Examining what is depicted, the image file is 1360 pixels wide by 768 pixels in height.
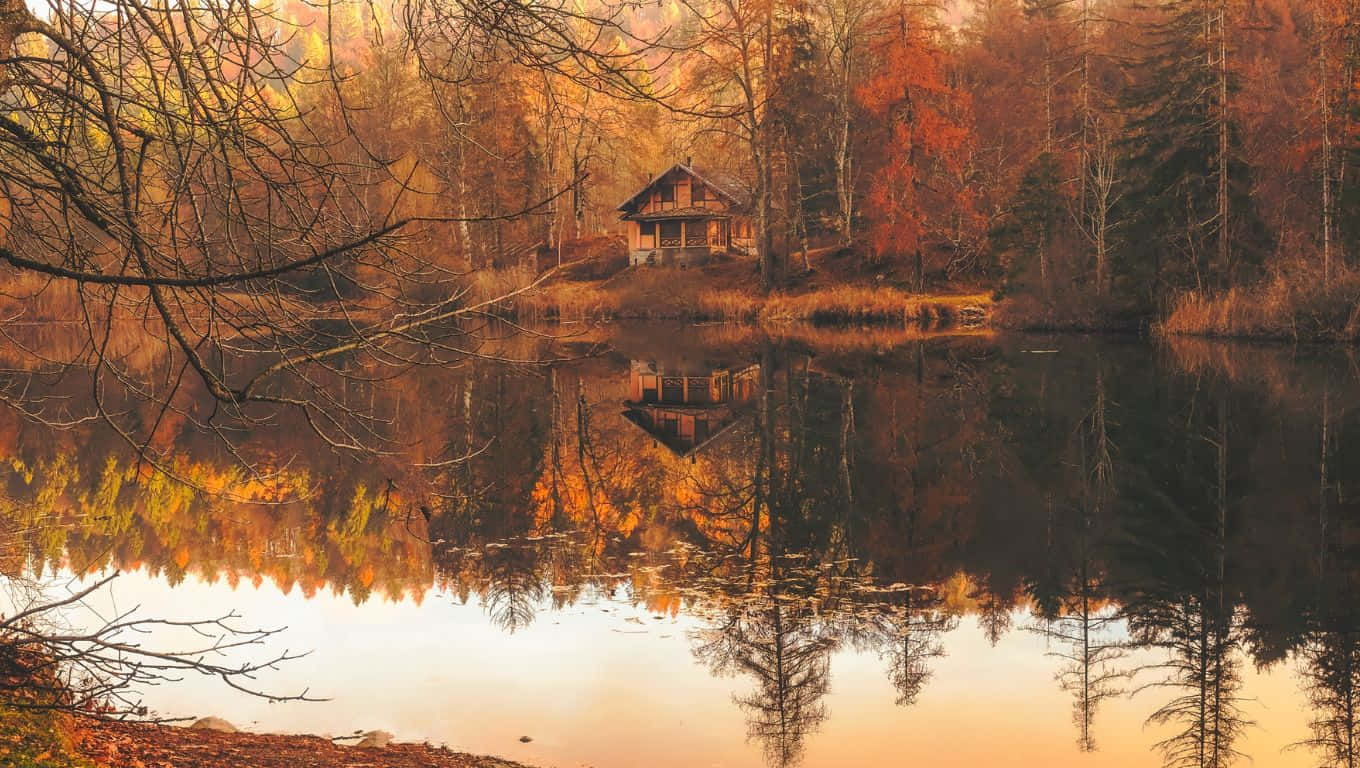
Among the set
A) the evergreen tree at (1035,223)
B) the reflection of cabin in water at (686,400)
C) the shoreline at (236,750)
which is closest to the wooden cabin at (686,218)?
the evergreen tree at (1035,223)

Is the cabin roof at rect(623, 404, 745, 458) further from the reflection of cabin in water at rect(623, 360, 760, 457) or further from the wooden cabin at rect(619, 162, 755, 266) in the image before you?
the wooden cabin at rect(619, 162, 755, 266)

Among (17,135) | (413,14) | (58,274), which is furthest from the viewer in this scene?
(413,14)

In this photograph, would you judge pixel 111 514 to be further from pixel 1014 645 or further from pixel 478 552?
pixel 1014 645

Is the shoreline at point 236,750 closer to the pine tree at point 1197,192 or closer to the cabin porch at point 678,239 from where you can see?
the pine tree at point 1197,192

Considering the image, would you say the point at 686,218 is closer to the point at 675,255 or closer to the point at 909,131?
the point at 675,255

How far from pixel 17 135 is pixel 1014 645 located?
7.35 meters

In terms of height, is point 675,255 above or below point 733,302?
above

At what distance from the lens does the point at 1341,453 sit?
15.7 m

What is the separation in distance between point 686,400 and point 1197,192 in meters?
19.4

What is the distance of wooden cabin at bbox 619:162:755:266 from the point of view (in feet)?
197

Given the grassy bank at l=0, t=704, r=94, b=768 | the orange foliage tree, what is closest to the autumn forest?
the grassy bank at l=0, t=704, r=94, b=768

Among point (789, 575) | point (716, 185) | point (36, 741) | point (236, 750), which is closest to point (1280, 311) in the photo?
point (789, 575)

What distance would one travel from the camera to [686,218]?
6094 cm

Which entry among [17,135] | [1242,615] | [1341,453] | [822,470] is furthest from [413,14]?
[1341,453]
